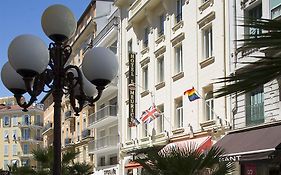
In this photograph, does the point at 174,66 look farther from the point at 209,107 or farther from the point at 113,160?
the point at 113,160

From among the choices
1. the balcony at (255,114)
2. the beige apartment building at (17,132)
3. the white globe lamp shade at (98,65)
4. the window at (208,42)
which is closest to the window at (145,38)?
the window at (208,42)

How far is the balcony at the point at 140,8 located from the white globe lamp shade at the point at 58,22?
22.3 metres

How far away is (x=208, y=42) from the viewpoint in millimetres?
23438

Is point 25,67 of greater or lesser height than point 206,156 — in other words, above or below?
above

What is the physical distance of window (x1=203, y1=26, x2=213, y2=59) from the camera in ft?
75.7

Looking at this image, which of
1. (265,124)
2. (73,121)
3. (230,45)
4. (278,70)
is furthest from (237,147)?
(73,121)

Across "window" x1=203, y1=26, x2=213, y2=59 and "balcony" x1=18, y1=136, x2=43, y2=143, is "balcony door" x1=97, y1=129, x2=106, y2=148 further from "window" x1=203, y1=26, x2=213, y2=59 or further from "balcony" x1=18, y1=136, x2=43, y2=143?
"balcony" x1=18, y1=136, x2=43, y2=143

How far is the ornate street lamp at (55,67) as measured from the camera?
7.10 metres

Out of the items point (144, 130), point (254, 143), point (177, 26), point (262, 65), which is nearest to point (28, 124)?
point (144, 130)

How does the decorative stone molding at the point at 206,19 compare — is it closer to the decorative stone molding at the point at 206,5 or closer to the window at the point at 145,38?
the decorative stone molding at the point at 206,5

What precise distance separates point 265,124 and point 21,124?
89.4 m

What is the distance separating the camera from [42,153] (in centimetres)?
1936

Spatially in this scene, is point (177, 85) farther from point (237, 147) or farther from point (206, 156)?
point (206, 156)

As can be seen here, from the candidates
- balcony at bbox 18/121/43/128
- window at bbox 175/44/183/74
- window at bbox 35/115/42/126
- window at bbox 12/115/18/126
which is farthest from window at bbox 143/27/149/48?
window at bbox 12/115/18/126
